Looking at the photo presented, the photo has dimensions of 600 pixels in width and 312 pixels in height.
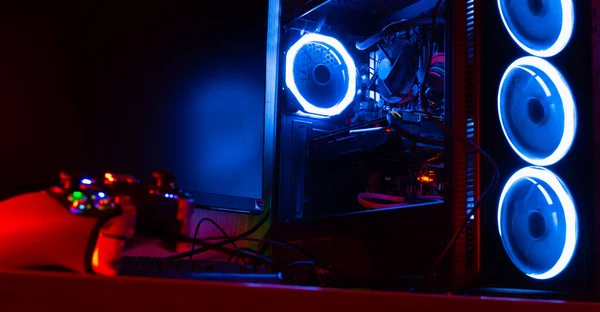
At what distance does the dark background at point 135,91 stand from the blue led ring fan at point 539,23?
37cm

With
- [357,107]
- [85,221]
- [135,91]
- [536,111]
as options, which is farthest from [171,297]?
[357,107]

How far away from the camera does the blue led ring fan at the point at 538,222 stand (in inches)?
29.0

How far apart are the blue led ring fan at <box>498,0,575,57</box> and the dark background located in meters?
0.37

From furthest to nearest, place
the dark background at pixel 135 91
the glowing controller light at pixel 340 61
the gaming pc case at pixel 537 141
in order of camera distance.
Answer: the glowing controller light at pixel 340 61, the gaming pc case at pixel 537 141, the dark background at pixel 135 91

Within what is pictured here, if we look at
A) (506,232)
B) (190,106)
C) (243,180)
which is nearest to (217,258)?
(243,180)

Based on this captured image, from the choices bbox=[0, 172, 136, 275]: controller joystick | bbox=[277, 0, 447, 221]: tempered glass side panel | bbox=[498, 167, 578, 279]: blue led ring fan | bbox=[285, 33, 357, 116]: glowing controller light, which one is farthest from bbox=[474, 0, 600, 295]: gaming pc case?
bbox=[0, 172, 136, 275]: controller joystick

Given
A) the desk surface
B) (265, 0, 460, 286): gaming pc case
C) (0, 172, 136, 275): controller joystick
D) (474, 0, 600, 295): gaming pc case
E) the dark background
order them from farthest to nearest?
1. (265, 0, 460, 286): gaming pc case
2. (474, 0, 600, 295): gaming pc case
3. the dark background
4. (0, 172, 136, 275): controller joystick
5. the desk surface

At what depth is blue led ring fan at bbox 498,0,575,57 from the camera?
81 centimetres

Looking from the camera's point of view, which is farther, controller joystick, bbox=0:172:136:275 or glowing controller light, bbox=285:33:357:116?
glowing controller light, bbox=285:33:357:116

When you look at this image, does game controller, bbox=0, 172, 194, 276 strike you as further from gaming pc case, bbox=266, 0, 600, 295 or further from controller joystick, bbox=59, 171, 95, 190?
gaming pc case, bbox=266, 0, 600, 295

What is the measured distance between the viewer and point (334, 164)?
996 millimetres

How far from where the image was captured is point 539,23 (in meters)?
0.87

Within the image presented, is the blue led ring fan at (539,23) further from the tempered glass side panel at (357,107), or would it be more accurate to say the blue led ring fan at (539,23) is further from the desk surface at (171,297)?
the desk surface at (171,297)

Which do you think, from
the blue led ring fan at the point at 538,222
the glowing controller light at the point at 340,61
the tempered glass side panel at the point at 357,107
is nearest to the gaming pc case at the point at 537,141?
the blue led ring fan at the point at 538,222
